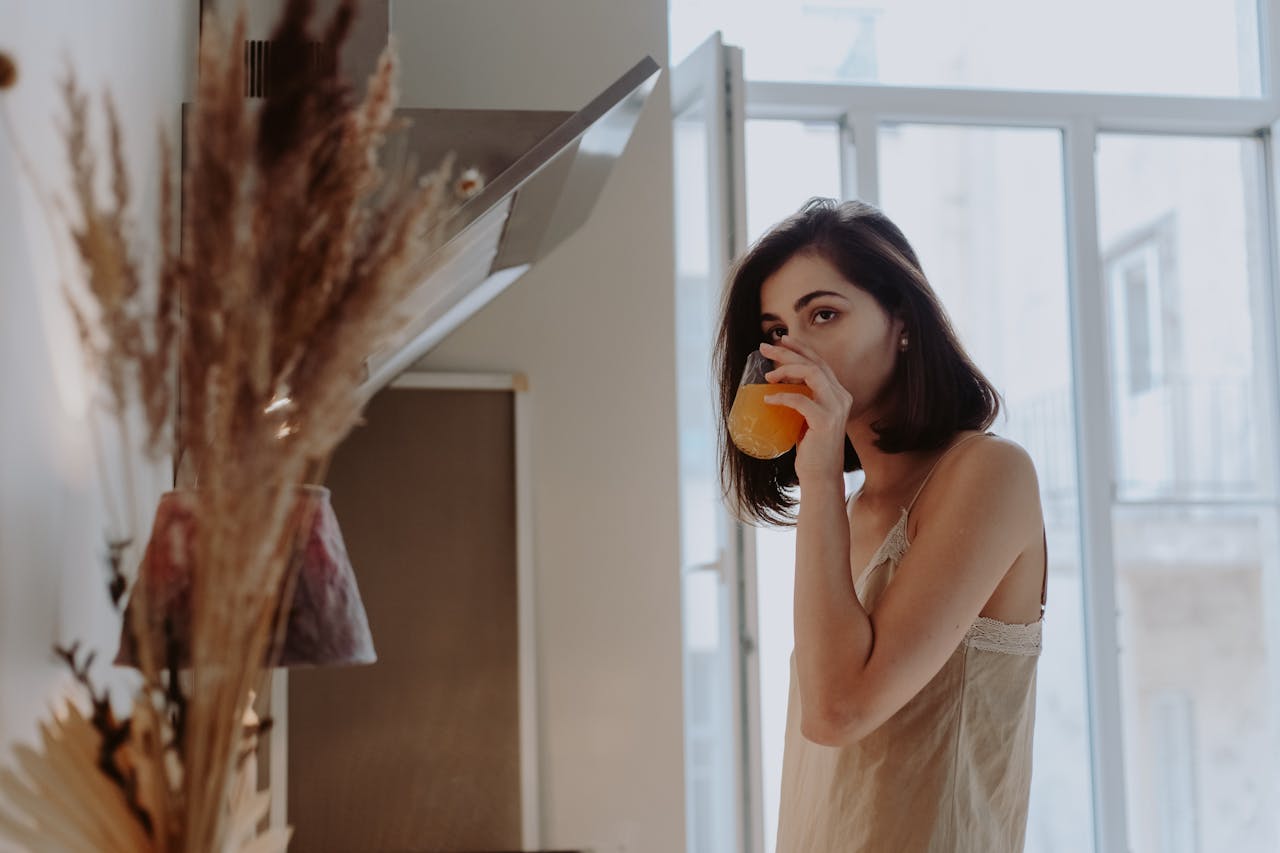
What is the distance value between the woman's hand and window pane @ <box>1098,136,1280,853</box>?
6.04 ft

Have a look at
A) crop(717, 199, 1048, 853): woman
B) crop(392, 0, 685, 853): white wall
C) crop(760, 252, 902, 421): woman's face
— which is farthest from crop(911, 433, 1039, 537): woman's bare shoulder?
crop(392, 0, 685, 853): white wall

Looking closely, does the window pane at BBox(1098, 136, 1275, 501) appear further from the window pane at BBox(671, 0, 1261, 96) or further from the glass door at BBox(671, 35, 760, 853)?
the glass door at BBox(671, 35, 760, 853)

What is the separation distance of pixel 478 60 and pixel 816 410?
4.62 ft

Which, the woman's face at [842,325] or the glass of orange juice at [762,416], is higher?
the woman's face at [842,325]

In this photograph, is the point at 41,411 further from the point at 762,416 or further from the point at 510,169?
the point at 762,416

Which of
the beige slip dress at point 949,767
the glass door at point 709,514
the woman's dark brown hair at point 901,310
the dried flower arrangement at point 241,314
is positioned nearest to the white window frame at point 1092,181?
the glass door at point 709,514

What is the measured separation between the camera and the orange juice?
52.0 inches

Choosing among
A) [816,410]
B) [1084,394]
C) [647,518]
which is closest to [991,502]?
[816,410]

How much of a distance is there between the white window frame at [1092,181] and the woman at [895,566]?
1435mm

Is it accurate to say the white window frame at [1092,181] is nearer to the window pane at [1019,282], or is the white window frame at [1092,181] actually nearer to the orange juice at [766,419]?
the window pane at [1019,282]

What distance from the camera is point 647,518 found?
2.39 m

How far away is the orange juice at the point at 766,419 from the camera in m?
1.32

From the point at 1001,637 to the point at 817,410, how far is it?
281mm

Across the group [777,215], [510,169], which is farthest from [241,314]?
[777,215]
